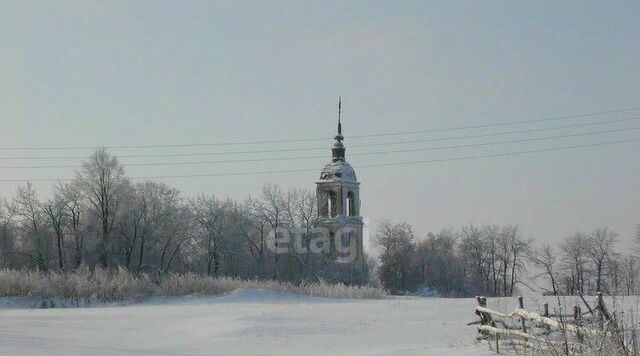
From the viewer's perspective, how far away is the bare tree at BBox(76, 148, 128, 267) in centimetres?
5441

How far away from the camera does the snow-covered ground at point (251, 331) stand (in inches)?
646

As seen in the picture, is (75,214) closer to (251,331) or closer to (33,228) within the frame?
(33,228)

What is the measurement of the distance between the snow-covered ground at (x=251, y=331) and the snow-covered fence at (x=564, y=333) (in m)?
0.57

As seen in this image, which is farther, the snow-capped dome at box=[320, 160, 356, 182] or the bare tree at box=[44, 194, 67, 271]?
the snow-capped dome at box=[320, 160, 356, 182]

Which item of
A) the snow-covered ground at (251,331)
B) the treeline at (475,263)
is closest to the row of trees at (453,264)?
the treeline at (475,263)

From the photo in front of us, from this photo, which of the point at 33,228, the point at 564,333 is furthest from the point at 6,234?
the point at 564,333

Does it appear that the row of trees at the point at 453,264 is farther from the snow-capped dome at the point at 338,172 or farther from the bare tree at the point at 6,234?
the bare tree at the point at 6,234

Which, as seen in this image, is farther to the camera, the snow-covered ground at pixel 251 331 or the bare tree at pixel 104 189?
the bare tree at pixel 104 189

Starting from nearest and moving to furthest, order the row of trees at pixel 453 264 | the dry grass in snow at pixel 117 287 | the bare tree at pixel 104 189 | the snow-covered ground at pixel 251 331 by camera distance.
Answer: the snow-covered ground at pixel 251 331 → the dry grass in snow at pixel 117 287 → the bare tree at pixel 104 189 → the row of trees at pixel 453 264

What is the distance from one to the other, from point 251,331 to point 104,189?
3647 centimetres

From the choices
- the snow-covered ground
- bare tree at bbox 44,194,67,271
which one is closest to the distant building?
bare tree at bbox 44,194,67,271

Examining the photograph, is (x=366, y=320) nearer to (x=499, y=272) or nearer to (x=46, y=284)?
(x=46, y=284)

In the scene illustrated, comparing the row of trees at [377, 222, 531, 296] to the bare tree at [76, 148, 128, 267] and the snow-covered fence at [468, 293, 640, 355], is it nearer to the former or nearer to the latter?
the bare tree at [76, 148, 128, 267]

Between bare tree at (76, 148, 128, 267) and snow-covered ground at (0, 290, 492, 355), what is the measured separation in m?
25.1
